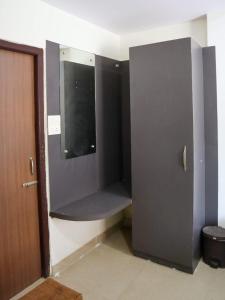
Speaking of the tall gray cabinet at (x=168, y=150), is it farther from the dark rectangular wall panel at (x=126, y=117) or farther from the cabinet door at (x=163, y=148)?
the dark rectangular wall panel at (x=126, y=117)

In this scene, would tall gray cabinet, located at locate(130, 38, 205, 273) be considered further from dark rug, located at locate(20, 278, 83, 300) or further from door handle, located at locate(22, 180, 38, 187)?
dark rug, located at locate(20, 278, 83, 300)

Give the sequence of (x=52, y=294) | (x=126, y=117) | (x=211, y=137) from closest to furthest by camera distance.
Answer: (x=52, y=294), (x=211, y=137), (x=126, y=117)

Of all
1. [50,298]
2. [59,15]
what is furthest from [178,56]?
[50,298]

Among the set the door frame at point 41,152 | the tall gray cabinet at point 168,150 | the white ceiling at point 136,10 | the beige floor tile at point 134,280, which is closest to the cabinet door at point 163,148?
the tall gray cabinet at point 168,150

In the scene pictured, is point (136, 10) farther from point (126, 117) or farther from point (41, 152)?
point (41, 152)

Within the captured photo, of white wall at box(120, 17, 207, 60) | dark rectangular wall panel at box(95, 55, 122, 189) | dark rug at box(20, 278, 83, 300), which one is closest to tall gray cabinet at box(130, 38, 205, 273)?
white wall at box(120, 17, 207, 60)

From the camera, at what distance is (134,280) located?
2.57m

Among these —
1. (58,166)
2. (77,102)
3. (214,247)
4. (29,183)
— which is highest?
(77,102)

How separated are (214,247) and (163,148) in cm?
110

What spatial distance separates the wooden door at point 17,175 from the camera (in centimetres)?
219

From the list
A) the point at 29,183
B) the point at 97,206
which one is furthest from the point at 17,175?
the point at 97,206

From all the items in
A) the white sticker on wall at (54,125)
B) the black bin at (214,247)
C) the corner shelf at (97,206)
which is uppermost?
the white sticker on wall at (54,125)

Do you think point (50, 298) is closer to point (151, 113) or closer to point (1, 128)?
point (1, 128)

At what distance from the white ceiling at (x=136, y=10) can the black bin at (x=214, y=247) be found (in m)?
2.23
